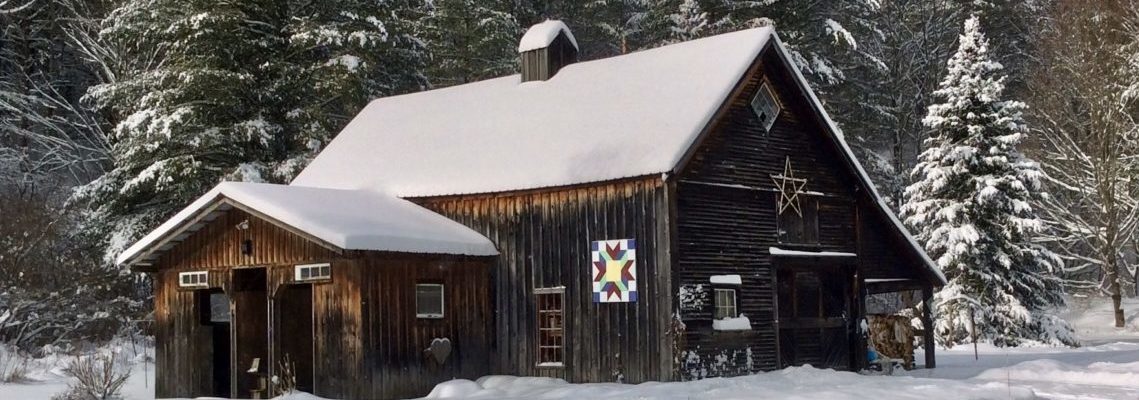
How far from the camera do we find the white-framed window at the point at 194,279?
74.1 feet

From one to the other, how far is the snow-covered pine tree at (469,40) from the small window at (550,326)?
21.8m

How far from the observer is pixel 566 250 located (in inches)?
870

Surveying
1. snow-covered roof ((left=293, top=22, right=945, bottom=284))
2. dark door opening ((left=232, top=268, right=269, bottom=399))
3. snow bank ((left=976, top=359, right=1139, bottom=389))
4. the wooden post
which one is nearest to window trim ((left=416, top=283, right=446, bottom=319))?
snow-covered roof ((left=293, top=22, right=945, bottom=284))

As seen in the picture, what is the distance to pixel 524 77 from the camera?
27.1m

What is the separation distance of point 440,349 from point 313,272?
2607 millimetres

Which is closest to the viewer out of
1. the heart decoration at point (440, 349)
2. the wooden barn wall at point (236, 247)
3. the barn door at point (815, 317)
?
the wooden barn wall at point (236, 247)

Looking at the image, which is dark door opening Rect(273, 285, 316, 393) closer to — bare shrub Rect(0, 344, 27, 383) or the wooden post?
bare shrub Rect(0, 344, 27, 383)

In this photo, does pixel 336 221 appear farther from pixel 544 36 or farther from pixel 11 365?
pixel 11 365

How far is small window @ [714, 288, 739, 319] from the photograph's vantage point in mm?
22188

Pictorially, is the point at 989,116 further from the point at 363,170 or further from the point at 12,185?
the point at 12,185

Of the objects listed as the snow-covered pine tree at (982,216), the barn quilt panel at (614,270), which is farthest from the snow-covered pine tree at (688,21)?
the barn quilt panel at (614,270)

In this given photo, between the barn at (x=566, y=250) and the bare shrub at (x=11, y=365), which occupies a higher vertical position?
the barn at (x=566, y=250)

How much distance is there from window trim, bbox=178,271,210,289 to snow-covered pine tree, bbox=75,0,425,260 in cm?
950

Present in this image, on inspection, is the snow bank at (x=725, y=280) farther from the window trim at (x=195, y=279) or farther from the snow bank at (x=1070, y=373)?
the window trim at (x=195, y=279)
